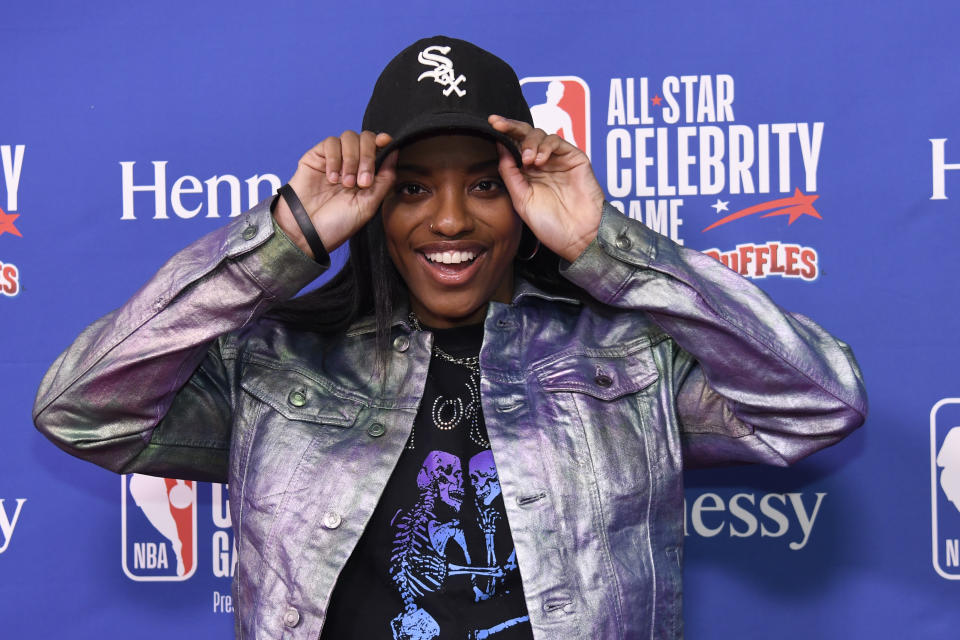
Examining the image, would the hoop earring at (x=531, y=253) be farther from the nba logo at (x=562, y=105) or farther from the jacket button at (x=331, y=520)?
the jacket button at (x=331, y=520)

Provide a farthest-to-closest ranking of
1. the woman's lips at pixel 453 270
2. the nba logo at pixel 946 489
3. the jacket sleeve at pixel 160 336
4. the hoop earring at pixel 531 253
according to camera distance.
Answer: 1. the nba logo at pixel 946 489
2. the hoop earring at pixel 531 253
3. the woman's lips at pixel 453 270
4. the jacket sleeve at pixel 160 336

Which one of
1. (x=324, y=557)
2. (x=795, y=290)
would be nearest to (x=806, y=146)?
(x=795, y=290)

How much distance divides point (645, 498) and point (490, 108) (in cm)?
56

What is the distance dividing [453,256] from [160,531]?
2.78 feet

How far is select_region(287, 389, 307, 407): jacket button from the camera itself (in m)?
1.43

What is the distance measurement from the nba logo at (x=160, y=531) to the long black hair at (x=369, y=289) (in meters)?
0.55

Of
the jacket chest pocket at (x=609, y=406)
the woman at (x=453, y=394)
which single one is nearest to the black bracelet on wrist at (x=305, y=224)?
the woman at (x=453, y=394)

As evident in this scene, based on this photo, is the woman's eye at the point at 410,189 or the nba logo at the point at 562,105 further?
the nba logo at the point at 562,105

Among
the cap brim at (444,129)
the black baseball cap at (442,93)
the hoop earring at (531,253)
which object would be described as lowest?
the hoop earring at (531,253)

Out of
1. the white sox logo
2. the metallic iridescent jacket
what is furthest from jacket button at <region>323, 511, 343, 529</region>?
the white sox logo

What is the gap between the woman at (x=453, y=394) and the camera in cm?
132

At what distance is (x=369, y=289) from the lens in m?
Answer: 1.55

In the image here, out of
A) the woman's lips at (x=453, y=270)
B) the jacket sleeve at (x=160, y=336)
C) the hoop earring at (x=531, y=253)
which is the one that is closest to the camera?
the jacket sleeve at (x=160, y=336)

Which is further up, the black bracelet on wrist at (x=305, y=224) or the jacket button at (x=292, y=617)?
the black bracelet on wrist at (x=305, y=224)
